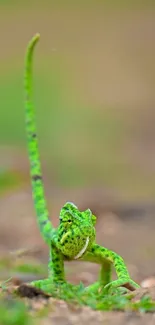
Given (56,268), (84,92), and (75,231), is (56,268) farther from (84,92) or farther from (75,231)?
(84,92)

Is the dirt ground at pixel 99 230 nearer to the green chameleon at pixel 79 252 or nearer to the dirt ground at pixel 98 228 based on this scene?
the dirt ground at pixel 98 228

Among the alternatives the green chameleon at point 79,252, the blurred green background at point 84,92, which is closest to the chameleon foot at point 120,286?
the green chameleon at point 79,252

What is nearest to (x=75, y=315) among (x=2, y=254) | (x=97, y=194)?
(x=2, y=254)

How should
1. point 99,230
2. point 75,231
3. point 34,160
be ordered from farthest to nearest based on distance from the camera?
point 99,230 < point 34,160 < point 75,231

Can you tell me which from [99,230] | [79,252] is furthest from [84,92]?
[79,252]

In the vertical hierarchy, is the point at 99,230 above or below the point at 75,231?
above

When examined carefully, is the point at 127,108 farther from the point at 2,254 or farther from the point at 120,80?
the point at 2,254

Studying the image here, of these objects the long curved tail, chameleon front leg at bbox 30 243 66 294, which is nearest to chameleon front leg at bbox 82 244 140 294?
chameleon front leg at bbox 30 243 66 294

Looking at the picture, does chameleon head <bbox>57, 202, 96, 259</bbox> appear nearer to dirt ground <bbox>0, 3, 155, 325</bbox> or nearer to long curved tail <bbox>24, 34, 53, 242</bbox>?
dirt ground <bbox>0, 3, 155, 325</bbox>
